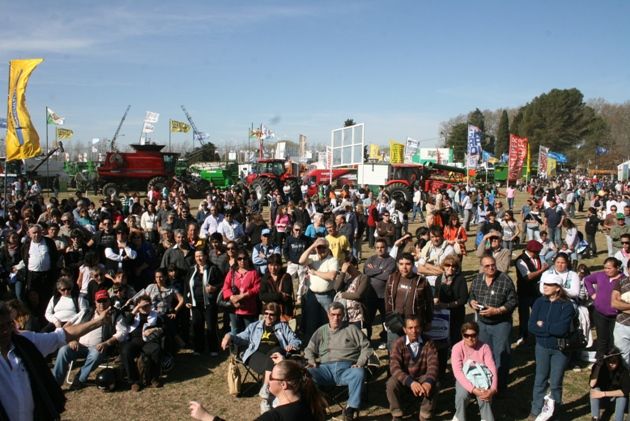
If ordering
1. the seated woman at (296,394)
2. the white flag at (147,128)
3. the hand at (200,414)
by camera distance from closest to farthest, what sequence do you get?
the hand at (200,414) < the seated woman at (296,394) < the white flag at (147,128)

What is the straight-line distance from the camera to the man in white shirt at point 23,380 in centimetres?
302

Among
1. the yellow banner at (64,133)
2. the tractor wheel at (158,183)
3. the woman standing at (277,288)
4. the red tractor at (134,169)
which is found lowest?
the woman standing at (277,288)

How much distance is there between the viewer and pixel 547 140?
7150 cm

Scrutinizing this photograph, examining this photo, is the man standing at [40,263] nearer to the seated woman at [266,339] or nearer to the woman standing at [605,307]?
the seated woman at [266,339]

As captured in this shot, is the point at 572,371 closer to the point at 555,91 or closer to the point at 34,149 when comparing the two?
the point at 34,149

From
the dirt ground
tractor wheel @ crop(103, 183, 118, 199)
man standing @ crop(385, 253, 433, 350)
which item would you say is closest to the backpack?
the dirt ground

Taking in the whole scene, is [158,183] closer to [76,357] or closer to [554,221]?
[554,221]

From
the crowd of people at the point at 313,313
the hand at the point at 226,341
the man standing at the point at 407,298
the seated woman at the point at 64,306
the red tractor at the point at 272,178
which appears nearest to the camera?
the crowd of people at the point at 313,313

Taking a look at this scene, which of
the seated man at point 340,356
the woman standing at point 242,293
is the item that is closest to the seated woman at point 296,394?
the seated man at point 340,356

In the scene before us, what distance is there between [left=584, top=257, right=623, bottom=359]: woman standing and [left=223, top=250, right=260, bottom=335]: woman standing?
3.81 m

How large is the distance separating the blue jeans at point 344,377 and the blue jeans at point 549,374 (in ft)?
5.40

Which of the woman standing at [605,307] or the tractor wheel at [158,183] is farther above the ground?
the tractor wheel at [158,183]

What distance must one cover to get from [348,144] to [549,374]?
545 inches

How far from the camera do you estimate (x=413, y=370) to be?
5.02m
